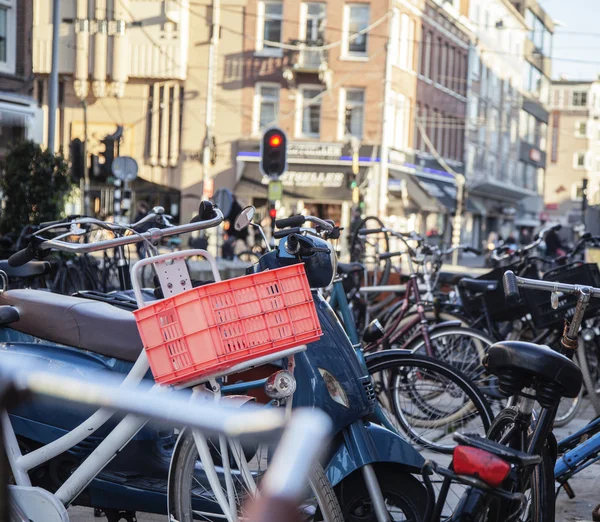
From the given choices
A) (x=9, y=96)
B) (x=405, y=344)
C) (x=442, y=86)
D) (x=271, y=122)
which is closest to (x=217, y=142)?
(x=271, y=122)

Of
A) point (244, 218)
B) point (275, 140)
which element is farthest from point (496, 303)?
point (275, 140)

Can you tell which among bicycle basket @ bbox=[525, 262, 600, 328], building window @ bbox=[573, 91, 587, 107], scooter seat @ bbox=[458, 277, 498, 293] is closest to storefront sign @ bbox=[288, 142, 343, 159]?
scooter seat @ bbox=[458, 277, 498, 293]

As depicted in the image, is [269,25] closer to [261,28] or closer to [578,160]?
[261,28]

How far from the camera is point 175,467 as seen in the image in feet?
10.5

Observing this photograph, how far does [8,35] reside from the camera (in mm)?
19984

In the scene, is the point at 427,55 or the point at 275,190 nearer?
the point at 275,190

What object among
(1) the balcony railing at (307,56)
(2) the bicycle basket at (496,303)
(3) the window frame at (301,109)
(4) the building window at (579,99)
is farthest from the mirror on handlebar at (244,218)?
(4) the building window at (579,99)

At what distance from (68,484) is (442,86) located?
43977mm

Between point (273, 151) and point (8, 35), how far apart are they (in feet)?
27.4

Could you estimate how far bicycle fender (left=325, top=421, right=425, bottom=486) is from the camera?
338cm

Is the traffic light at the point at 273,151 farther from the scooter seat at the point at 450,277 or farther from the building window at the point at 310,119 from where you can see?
the building window at the point at 310,119

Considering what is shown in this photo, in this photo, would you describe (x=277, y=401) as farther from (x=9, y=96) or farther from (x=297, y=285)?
(x=9, y=96)

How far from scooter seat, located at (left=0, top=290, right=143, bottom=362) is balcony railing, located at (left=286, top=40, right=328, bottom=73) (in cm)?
3412

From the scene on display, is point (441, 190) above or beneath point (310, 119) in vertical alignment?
beneath
